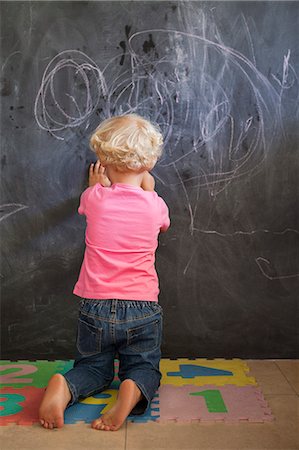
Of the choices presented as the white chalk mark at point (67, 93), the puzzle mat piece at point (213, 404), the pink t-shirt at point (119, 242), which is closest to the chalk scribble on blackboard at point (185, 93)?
the white chalk mark at point (67, 93)

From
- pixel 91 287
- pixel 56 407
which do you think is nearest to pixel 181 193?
pixel 91 287

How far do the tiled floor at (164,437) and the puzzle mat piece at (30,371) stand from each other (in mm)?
338

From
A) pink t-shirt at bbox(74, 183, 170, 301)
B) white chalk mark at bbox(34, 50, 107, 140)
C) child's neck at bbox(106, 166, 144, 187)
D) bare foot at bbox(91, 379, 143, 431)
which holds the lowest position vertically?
bare foot at bbox(91, 379, 143, 431)

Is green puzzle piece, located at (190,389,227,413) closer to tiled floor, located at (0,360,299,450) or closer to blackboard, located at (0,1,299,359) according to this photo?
tiled floor, located at (0,360,299,450)

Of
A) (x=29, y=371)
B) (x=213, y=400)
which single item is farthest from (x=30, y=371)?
(x=213, y=400)

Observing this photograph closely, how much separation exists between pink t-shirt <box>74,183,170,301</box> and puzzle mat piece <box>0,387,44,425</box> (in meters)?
0.34

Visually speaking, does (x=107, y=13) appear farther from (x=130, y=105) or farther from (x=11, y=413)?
(x=11, y=413)

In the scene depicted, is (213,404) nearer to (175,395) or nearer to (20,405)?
(175,395)

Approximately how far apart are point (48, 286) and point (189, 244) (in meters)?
0.51

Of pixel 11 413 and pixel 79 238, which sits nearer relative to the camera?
pixel 11 413

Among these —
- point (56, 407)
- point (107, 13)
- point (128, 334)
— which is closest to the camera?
point (56, 407)

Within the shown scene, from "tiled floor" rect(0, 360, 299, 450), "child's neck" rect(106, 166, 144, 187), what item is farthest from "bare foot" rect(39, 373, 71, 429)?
"child's neck" rect(106, 166, 144, 187)

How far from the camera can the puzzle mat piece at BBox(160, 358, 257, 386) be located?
2098mm

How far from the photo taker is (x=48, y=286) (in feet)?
7.51
